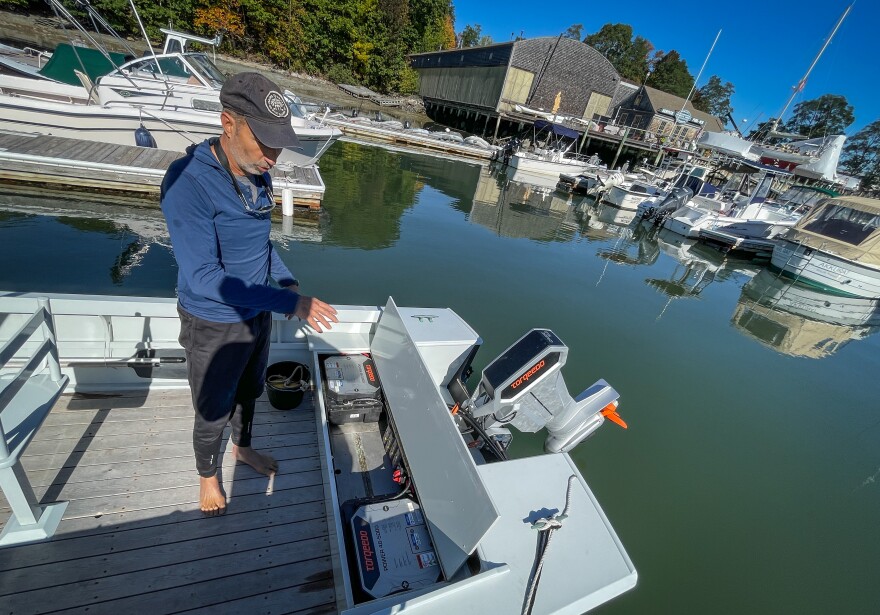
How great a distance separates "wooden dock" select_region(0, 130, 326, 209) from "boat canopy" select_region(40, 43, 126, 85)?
1.90 m

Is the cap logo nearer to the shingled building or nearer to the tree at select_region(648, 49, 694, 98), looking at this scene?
the shingled building

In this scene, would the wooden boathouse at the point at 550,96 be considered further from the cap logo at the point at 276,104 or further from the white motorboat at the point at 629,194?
the cap logo at the point at 276,104

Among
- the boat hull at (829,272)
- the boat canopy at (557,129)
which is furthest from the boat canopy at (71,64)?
the boat canopy at (557,129)

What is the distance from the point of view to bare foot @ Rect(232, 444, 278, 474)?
2.36 meters

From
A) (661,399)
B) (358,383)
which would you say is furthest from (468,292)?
(358,383)

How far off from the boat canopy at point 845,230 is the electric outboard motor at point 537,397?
576 inches

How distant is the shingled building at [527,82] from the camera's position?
28625 mm

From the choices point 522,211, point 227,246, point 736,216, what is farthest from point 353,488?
point 736,216

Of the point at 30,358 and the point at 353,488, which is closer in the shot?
the point at 30,358

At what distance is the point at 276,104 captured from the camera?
4.44 feet

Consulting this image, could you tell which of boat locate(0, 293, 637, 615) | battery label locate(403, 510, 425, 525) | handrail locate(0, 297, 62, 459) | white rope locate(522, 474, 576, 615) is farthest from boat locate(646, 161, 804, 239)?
handrail locate(0, 297, 62, 459)

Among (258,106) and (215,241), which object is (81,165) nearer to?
(215,241)

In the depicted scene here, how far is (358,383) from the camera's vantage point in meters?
2.94

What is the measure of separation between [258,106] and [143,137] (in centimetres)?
994
